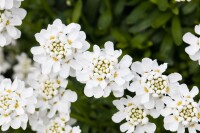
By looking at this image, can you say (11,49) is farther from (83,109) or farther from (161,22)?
(161,22)

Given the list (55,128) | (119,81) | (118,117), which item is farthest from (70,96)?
(119,81)

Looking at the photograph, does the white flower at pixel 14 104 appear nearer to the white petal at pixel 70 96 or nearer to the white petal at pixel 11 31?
the white petal at pixel 70 96

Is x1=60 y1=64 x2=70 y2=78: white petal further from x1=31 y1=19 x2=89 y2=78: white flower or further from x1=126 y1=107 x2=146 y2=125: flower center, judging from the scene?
x1=126 y1=107 x2=146 y2=125: flower center

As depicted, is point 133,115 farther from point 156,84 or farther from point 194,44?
point 194,44

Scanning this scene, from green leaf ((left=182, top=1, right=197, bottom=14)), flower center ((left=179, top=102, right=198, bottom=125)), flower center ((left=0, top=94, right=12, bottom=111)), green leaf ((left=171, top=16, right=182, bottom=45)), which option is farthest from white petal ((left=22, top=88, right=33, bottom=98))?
green leaf ((left=182, top=1, right=197, bottom=14))

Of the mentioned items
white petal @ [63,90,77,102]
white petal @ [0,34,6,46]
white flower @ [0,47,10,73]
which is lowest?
white petal @ [63,90,77,102]

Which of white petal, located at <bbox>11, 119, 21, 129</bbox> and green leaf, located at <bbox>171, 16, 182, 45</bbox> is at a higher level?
green leaf, located at <bbox>171, 16, 182, 45</bbox>

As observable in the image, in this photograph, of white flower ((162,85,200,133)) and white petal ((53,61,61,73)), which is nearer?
white flower ((162,85,200,133))
